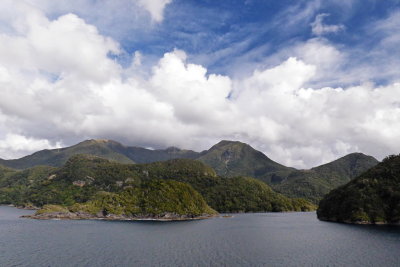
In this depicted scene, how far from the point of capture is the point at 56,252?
430 ft

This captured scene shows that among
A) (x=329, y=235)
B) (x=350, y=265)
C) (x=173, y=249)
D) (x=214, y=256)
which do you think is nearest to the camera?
(x=350, y=265)

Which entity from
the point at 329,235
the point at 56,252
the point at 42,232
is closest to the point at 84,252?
the point at 56,252

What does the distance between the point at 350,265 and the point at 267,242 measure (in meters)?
56.4

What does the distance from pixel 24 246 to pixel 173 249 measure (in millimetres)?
67208

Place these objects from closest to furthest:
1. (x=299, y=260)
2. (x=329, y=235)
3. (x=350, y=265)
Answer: (x=350, y=265), (x=299, y=260), (x=329, y=235)

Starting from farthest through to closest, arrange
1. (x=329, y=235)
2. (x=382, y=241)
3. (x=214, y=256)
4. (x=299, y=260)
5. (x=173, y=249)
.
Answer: (x=329, y=235) < (x=382, y=241) < (x=173, y=249) < (x=214, y=256) < (x=299, y=260)

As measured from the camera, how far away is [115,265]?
11044 cm

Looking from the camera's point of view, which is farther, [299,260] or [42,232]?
[42,232]

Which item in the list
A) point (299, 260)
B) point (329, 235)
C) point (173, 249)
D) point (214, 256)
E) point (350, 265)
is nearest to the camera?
point (350, 265)

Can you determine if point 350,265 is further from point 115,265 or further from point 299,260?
point 115,265

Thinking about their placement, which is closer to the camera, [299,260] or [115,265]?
[115,265]

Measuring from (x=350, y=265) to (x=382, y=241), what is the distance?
196 feet

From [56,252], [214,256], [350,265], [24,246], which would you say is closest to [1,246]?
[24,246]

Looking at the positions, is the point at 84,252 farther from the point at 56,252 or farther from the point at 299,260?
the point at 299,260
